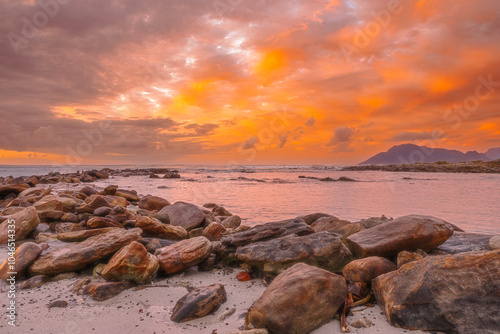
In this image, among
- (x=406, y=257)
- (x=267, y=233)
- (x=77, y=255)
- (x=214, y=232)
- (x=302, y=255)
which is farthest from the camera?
(x=214, y=232)

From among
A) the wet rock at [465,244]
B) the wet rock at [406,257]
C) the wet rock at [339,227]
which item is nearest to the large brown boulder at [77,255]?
the wet rock at [339,227]

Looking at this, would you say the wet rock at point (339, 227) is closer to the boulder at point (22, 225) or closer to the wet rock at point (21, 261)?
the wet rock at point (21, 261)

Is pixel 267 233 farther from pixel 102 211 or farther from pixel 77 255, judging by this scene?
pixel 102 211

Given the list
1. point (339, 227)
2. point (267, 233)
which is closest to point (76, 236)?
point (267, 233)

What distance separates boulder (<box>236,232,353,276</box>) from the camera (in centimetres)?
471

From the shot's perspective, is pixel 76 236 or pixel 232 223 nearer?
pixel 76 236

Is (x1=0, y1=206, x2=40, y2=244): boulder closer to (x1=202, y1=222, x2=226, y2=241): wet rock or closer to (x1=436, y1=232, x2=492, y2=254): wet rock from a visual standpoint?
(x1=202, y1=222, x2=226, y2=241): wet rock

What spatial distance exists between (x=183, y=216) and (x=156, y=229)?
207 cm

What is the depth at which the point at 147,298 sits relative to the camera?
4.18 m

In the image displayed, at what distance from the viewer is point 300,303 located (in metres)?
3.29

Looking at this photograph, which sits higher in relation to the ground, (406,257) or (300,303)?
(406,257)

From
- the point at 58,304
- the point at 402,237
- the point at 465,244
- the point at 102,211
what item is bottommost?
the point at 58,304

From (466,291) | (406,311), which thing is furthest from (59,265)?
(466,291)

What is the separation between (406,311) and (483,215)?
988 centimetres
